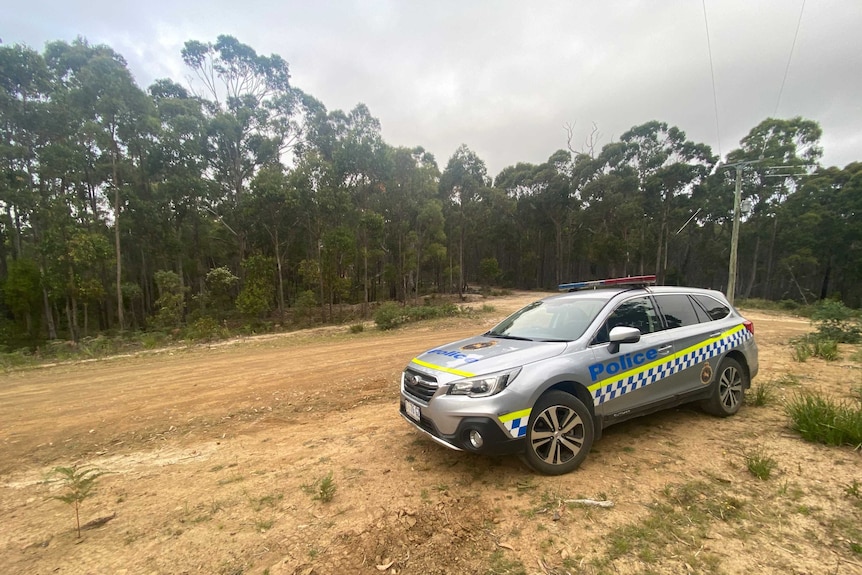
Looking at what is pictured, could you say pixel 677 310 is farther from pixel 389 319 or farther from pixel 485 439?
pixel 389 319

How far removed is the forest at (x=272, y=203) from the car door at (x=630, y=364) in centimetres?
1872

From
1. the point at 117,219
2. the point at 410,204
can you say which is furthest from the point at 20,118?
the point at 410,204

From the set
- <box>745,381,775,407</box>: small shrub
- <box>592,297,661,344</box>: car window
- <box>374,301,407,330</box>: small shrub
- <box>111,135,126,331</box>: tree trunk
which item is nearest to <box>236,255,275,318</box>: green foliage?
<box>111,135,126,331</box>: tree trunk

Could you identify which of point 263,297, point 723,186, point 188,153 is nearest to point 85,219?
point 188,153

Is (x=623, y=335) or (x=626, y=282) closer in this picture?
(x=623, y=335)

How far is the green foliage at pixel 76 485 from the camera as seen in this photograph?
2.68m

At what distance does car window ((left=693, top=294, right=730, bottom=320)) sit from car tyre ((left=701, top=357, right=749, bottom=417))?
52 centimetres

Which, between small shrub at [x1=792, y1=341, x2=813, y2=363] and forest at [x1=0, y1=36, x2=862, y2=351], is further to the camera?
forest at [x1=0, y1=36, x2=862, y2=351]

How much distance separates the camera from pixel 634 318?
11.8 ft

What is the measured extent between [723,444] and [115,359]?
50.4ft

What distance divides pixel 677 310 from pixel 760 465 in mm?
1624

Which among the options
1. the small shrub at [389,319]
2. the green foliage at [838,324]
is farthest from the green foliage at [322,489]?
the small shrub at [389,319]

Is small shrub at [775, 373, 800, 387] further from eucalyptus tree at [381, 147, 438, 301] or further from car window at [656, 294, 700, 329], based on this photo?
eucalyptus tree at [381, 147, 438, 301]

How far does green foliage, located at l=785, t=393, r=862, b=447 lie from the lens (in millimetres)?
3154
